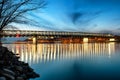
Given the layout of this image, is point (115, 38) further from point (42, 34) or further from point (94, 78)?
point (94, 78)

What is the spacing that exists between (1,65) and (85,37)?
123 m

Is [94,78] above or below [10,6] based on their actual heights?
below

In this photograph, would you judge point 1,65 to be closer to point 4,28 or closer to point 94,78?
point 4,28

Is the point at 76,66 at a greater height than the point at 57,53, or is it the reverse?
the point at 76,66

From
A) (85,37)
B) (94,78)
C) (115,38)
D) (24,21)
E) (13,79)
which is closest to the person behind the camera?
(13,79)

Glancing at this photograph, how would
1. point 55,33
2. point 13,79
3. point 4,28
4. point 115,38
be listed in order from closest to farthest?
point 13,79, point 4,28, point 55,33, point 115,38

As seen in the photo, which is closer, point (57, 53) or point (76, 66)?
point (76, 66)

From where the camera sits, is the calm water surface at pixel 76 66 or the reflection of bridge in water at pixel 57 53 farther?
the reflection of bridge in water at pixel 57 53

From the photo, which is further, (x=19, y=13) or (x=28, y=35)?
(x=28, y=35)

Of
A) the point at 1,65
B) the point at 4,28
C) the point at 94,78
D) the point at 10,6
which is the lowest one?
the point at 94,78

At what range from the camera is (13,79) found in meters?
13.6

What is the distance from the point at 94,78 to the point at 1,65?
7.53 metres

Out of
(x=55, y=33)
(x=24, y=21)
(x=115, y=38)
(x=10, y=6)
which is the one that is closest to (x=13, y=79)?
(x=24, y=21)

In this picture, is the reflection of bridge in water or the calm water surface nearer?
the calm water surface
